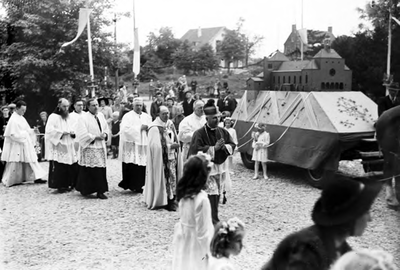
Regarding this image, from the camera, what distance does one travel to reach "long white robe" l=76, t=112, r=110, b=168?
291 inches

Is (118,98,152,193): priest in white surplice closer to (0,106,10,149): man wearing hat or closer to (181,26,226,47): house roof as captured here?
(181,26,226,47): house roof

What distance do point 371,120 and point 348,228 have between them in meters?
6.48

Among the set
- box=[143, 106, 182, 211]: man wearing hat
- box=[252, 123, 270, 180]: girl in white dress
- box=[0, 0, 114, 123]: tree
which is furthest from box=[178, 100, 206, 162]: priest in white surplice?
box=[0, 0, 114, 123]: tree

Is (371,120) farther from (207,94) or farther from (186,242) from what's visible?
(207,94)

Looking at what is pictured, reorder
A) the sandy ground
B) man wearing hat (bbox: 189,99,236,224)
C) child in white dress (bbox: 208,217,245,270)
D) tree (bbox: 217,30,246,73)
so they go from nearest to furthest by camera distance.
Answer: child in white dress (bbox: 208,217,245,270) < the sandy ground < man wearing hat (bbox: 189,99,236,224) < tree (bbox: 217,30,246,73)

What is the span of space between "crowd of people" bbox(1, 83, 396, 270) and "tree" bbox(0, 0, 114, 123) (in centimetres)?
155

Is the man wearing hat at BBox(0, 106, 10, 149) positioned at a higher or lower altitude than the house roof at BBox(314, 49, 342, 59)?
lower

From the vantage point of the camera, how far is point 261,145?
8766 mm

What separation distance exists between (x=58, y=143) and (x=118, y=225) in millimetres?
2619

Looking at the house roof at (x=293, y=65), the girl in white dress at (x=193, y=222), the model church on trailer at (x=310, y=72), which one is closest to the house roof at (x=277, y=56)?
the model church on trailer at (x=310, y=72)

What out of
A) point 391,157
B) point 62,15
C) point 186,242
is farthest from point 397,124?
point 62,15

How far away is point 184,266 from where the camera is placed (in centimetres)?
344

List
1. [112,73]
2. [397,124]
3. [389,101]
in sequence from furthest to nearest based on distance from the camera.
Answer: [112,73], [389,101], [397,124]

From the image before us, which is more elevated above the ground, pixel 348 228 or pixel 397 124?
pixel 397 124
